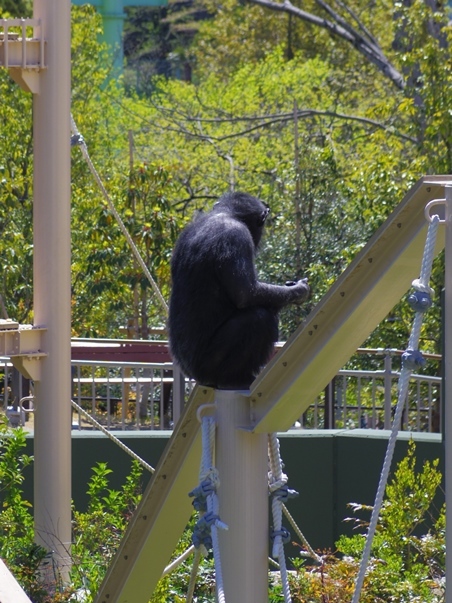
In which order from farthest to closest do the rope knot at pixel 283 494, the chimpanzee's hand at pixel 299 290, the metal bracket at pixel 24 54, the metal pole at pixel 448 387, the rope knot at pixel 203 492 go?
1. the metal bracket at pixel 24 54
2. the chimpanzee's hand at pixel 299 290
3. the rope knot at pixel 283 494
4. the rope knot at pixel 203 492
5. the metal pole at pixel 448 387

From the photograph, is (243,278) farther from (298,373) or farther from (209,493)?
(209,493)

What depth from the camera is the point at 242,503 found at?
4.27 metres

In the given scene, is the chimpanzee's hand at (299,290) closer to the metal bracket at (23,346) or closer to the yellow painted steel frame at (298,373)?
the yellow painted steel frame at (298,373)

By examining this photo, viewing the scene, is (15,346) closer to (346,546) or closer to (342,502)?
(346,546)

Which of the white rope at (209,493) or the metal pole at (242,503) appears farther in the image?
the metal pole at (242,503)

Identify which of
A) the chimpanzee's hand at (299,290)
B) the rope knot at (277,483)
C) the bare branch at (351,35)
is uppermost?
the bare branch at (351,35)

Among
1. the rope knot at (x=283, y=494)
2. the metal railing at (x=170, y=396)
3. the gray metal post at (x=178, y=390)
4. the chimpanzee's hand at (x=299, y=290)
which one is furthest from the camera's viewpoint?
the metal railing at (x=170, y=396)

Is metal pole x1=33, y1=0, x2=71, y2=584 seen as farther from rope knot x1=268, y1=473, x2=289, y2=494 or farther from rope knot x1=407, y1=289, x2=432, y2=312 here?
rope knot x1=407, y1=289, x2=432, y2=312

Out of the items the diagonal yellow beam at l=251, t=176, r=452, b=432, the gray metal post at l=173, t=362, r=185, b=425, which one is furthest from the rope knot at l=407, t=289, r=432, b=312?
the gray metal post at l=173, t=362, r=185, b=425

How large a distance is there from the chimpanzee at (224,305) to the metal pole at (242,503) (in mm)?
271

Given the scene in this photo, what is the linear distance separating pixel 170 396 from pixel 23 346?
4608mm

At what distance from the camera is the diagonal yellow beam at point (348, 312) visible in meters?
3.68

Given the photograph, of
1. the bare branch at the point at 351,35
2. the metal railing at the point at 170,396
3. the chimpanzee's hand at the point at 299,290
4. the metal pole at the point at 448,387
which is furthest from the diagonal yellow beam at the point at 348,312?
the bare branch at the point at 351,35

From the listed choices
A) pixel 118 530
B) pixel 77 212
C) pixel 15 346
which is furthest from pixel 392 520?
pixel 77 212
